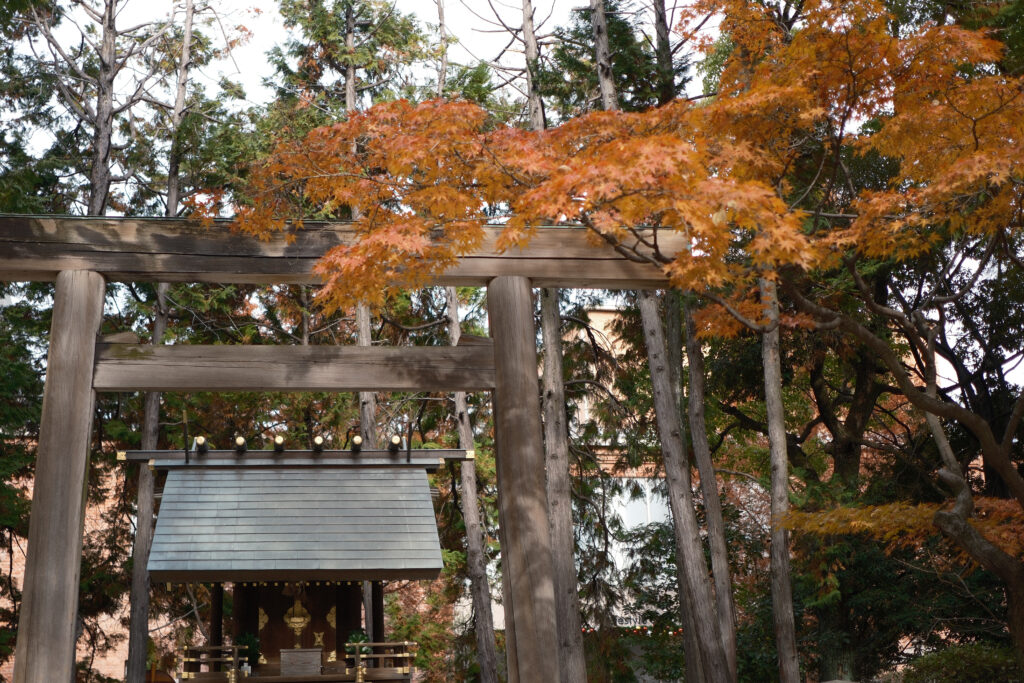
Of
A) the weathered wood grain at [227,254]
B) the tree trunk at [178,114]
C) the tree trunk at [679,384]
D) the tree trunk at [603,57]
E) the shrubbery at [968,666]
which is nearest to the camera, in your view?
the weathered wood grain at [227,254]

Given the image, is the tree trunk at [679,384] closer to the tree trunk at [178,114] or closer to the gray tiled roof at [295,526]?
the gray tiled roof at [295,526]

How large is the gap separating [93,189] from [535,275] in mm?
10147

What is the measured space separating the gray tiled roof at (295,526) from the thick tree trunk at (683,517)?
3.15 meters

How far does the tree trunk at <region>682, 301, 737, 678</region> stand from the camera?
12055 mm

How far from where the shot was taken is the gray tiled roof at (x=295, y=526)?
10727 mm

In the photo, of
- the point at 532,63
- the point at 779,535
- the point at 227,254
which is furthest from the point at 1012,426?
the point at 532,63

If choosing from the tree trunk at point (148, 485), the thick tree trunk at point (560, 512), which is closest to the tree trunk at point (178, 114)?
the tree trunk at point (148, 485)

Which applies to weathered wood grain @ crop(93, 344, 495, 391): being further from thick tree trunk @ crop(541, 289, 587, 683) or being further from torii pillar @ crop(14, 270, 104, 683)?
thick tree trunk @ crop(541, 289, 587, 683)

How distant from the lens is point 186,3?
17.0m

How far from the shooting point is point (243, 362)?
7.18 m

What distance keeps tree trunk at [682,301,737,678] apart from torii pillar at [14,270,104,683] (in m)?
7.91

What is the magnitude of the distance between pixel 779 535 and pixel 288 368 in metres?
7.03

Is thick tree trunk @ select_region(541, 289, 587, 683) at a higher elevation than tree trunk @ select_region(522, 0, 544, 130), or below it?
below

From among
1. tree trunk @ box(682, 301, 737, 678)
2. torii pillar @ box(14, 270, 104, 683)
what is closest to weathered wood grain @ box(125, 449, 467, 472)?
tree trunk @ box(682, 301, 737, 678)
